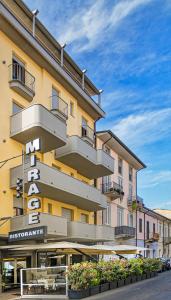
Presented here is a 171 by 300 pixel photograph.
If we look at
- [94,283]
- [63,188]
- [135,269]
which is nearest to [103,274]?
[94,283]

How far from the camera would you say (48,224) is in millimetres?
26156

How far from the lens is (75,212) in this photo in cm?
3406

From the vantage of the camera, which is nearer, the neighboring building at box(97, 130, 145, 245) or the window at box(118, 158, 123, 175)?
the neighboring building at box(97, 130, 145, 245)

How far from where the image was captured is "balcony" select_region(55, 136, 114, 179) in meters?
31.2

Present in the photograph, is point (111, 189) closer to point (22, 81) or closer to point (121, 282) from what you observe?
point (121, 282)

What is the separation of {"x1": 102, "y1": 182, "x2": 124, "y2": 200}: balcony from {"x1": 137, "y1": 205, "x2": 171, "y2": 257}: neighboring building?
435 inches

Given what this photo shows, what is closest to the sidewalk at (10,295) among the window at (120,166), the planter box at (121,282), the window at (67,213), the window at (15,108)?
the planter box at (121,282)

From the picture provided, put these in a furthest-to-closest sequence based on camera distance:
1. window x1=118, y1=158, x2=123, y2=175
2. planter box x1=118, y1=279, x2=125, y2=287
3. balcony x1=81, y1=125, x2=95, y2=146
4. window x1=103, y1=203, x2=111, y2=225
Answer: window x1=118, y1=158, x2=123, y2=175 < window x1=103, y1=203, x2=111, y2=225 < balcony x1=81, y1=125, x2=95, y2=146 < planter box x1=118, y1=279, x2=125, y2=287

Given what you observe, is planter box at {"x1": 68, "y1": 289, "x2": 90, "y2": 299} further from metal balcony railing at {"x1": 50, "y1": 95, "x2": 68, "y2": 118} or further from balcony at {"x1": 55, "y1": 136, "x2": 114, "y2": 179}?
metal balcony railing at {"x1": 50, "y1": 95, "x2": 68, "y2": 118}

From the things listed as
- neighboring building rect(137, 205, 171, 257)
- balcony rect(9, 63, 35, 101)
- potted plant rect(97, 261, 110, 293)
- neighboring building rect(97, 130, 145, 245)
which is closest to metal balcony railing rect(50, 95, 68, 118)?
balcony rect(9, 63, 35, 101)

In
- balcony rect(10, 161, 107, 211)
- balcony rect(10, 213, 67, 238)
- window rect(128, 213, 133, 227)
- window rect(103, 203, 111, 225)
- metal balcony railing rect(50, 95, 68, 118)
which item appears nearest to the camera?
balcony rect(10, 213, 67, 238)

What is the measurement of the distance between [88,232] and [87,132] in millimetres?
8907

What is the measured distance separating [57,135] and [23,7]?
7860 mm

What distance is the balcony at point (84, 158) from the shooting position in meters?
31.2
